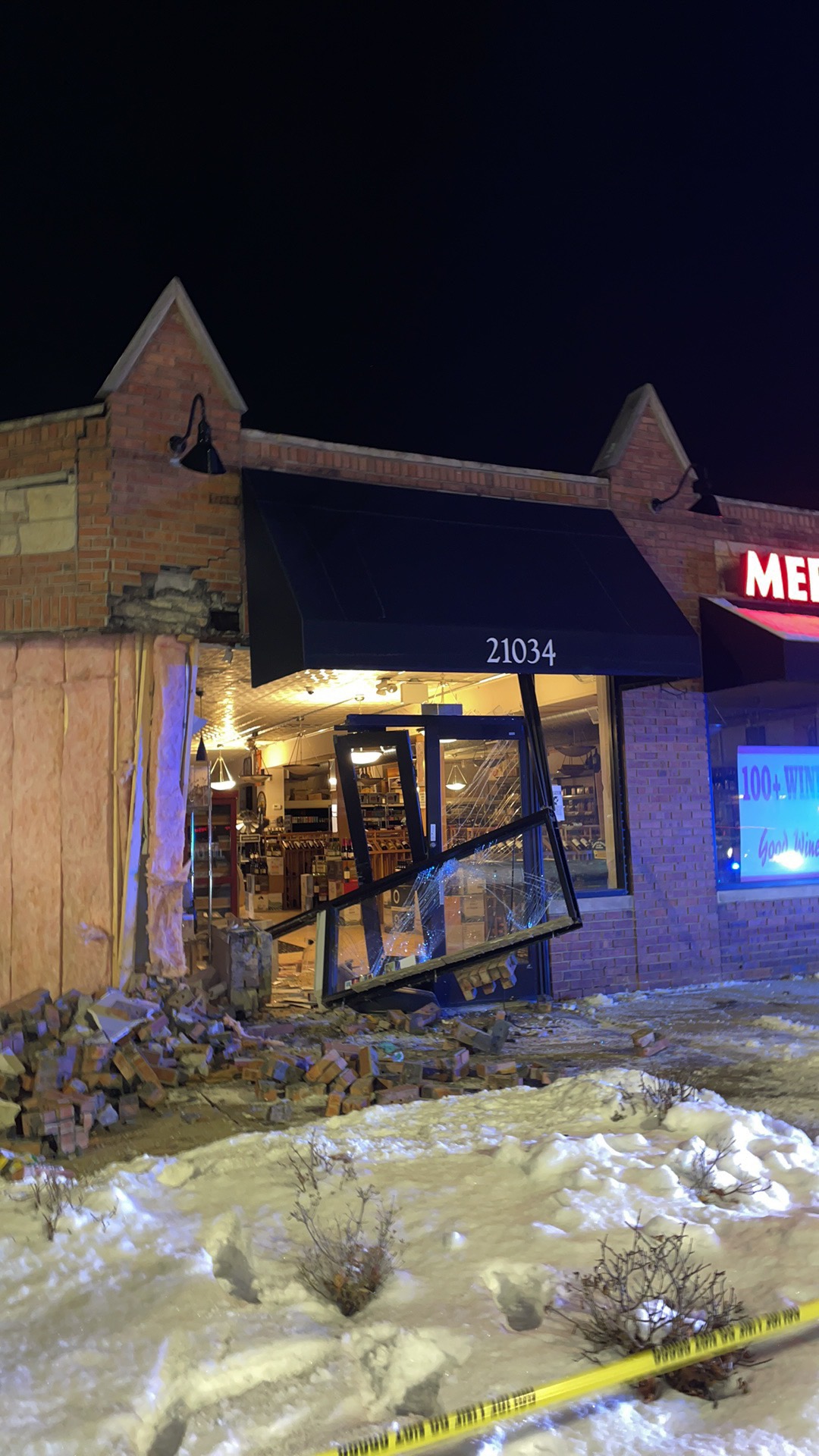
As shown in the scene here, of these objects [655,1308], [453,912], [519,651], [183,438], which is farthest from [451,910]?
[655,1308]

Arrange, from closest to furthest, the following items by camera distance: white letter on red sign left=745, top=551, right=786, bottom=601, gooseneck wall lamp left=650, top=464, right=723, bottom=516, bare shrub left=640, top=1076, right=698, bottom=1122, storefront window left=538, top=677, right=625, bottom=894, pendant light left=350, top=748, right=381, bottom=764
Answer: bare shrub left=640, top=1076, right=698, bottom=1122, pendant light left=350, top=748, right=381, bottom=764, storefront window left=538, top=677, right=625, bottom=894, gooseneck wall lamp left=650, top=464, right=723, bottom=516, white letter on red sign left=745, top=551, right=786, bottom=601

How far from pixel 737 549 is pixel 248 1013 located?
24.1ft

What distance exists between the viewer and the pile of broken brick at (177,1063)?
20.3 feet

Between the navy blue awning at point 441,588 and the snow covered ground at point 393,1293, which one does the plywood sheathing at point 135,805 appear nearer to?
the navy blue awning at point 441,588

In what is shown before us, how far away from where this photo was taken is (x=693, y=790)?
36.2 ft

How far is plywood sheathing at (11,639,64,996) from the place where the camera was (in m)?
8.23

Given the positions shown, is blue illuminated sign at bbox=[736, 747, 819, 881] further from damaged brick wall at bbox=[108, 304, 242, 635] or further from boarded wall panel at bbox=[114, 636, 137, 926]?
boarded wall panel at bbox=[114, 636, 137, 926]

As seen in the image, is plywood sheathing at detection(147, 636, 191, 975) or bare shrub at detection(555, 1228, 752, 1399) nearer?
bare shrub at detection(555, 1228, 752, 1399)

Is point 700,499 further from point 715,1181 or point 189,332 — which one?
point 715,1181

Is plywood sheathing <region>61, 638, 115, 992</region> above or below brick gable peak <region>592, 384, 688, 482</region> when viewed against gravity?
below

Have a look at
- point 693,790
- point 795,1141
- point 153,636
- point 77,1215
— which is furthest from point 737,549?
point 77,1215

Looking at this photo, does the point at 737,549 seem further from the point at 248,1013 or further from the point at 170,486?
the point at 248,1013

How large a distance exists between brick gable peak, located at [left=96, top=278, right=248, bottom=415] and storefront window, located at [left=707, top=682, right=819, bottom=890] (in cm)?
608

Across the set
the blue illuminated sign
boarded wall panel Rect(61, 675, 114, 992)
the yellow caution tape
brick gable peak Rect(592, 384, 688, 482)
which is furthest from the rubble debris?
brick gable peak Rect(592, 384, 688, 482)
